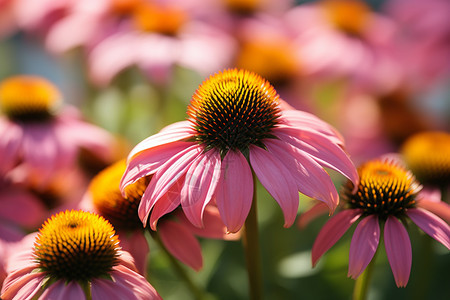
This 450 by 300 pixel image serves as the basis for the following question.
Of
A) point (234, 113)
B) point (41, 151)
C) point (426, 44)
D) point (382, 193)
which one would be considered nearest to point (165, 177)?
point (234, 113)

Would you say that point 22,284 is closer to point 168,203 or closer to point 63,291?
point 63,291

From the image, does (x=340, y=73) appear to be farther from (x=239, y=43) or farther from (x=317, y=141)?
(x=317, y=141)

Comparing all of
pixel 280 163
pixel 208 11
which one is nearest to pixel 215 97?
pixel 280 163

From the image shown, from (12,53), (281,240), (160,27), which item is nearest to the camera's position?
(281,240)

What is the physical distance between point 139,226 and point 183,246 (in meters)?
0.07

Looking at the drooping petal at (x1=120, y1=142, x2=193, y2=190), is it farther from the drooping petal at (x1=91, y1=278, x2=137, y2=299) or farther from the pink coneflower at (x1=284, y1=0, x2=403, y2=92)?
the pink coneflower at (x1=284, y1=0, x2=403, y2=92)

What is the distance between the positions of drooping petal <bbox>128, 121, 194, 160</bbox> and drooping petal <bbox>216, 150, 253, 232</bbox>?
71mm

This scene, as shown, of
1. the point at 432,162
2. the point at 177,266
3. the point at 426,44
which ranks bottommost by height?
the point at 177,266

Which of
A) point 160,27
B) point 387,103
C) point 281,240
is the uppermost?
point 160,27

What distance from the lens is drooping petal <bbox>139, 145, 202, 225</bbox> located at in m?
0.61

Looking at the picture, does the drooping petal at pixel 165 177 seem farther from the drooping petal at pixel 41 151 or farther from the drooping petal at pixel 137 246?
the drooping petal at pixel 41 151

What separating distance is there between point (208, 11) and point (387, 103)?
53 cm

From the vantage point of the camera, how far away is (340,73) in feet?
4.48

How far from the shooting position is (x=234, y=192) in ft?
2.02
